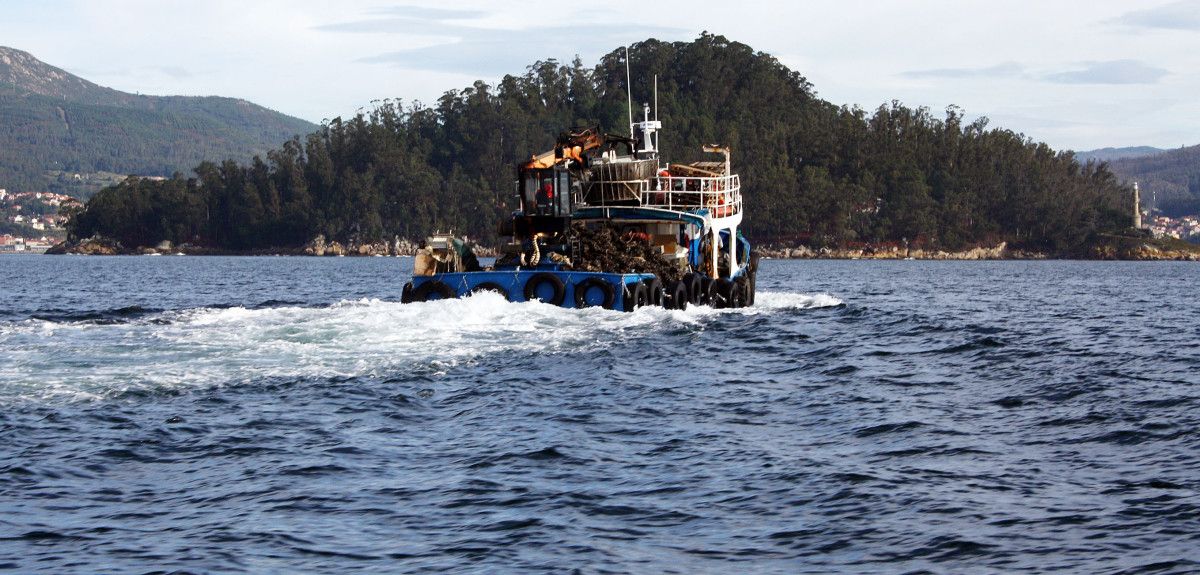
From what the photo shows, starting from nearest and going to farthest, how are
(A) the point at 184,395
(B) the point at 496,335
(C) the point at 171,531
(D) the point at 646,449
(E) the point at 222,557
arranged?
(E) the point at 222,557 → (C) the point at 171,531 → (D) the point at 646,449 → (A) the point at 184,395 → (B) the point at 496,335

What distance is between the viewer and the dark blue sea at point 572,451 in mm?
12625

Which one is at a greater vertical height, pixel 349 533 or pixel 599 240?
pixel 599 240

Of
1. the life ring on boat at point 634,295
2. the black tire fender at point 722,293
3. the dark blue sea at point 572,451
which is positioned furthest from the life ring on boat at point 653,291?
the black tire fender at point 722,293

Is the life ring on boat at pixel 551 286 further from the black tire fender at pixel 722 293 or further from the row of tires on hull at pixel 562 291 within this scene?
the black tire fender at pixel 722 293

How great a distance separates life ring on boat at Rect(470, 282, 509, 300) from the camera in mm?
36469

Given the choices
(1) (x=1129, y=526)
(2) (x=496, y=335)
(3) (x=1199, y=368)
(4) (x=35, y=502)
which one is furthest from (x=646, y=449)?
(3) (x=1199, y=368)

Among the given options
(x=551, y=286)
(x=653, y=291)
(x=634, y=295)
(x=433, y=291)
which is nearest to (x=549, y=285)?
(x=551, y=286)

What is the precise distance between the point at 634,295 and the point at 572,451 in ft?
65.1

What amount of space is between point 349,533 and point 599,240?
25993mm

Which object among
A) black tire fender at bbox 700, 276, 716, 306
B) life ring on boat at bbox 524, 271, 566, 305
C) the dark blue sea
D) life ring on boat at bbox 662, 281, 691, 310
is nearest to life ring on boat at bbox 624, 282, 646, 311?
life ring on boat at bbox 524, 271, 566, 305

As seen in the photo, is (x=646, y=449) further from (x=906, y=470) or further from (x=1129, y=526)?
(x=1129, y=526)

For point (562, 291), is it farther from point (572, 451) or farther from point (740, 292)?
point (572, 451)

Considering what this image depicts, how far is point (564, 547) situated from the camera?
41.7ft

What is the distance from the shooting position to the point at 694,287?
4188cm
